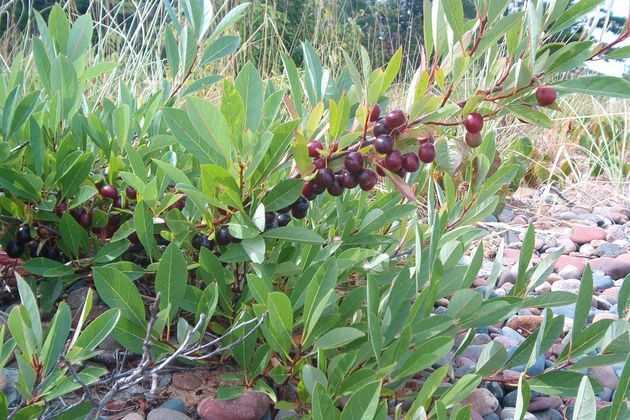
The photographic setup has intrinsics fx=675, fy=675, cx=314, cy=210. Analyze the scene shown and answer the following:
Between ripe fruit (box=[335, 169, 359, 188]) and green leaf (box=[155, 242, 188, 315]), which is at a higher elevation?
ripe fruit (box=[335, 169, 359, 188])

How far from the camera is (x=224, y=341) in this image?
0.99m

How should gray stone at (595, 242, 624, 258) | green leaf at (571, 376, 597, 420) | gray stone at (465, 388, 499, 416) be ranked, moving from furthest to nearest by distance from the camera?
gray stone at (595, 242, 624, 258) < gray stone at (465, 388, 499, 416) < green leaf at (571, 376, 597, 420)

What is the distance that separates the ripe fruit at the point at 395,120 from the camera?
34.2 inches

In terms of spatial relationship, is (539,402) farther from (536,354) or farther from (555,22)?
(555,22)

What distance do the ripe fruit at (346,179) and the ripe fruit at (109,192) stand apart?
388mm

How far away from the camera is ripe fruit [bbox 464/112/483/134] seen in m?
0.87

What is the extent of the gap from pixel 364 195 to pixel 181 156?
346 mm

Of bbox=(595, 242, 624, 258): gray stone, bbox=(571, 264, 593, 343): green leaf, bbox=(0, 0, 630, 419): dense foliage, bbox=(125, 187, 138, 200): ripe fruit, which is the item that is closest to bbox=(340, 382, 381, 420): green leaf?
bbox=(0, 0, 630, 419): dense foliage

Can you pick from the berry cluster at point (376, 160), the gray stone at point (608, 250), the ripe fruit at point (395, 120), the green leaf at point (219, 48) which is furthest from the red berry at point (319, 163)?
the gray stone at point (608, 250)

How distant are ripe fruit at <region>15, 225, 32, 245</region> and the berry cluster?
46 centimetres

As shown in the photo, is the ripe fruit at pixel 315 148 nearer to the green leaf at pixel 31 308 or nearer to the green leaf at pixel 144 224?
the green leaf at pixel 144 224

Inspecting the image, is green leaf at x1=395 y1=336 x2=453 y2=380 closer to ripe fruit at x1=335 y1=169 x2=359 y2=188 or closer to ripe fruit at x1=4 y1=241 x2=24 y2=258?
ripe fruit at x1=335 y1=169 x2=359 y2=188

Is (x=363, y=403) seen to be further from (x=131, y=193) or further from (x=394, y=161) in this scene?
(x=131, y=193)

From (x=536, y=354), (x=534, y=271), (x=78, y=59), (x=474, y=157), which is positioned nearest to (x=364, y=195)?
(x=474, y=157)
